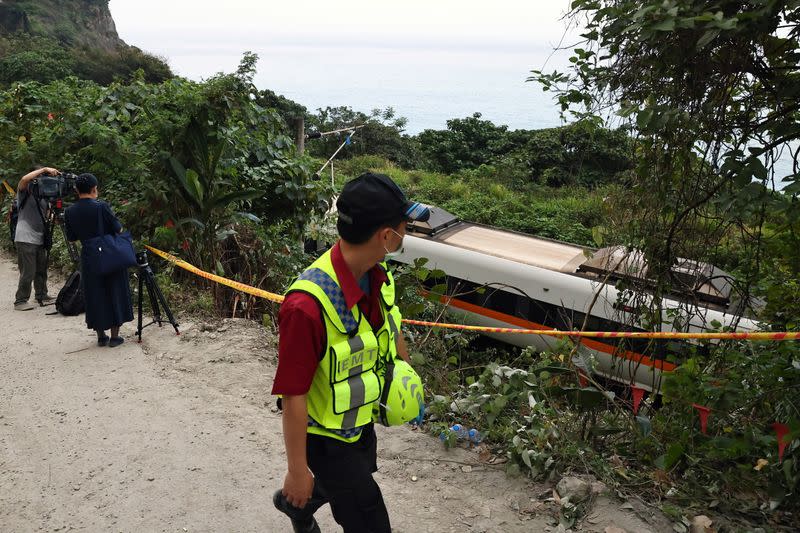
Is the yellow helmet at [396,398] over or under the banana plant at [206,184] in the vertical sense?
under

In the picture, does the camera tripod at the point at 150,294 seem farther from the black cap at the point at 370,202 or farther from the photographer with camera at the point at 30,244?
the black cap at the point at 370,202

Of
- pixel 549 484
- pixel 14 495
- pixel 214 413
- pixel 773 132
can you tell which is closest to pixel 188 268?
pixel 214 413

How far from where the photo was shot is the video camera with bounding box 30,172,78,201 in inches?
A: 230

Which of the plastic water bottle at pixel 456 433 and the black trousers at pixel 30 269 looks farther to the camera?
the black trousers at pixel 30 269

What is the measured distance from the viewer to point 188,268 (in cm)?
611

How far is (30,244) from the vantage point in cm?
639

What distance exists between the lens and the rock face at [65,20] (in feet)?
155

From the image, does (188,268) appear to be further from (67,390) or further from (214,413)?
(214,413)

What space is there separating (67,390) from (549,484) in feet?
11.3

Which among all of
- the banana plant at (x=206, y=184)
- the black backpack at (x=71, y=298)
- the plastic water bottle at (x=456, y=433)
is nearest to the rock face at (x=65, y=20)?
the banana plant at (x=206, y=184)

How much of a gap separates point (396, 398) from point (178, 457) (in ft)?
6.73

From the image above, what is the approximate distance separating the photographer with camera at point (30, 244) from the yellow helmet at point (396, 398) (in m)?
5.16

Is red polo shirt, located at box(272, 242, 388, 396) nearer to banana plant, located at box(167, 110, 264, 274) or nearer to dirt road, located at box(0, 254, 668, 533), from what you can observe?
dirt road, located at box(0, 254, 668, 533)

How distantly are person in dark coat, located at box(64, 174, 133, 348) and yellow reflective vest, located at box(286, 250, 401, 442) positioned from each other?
3483 millimetres
